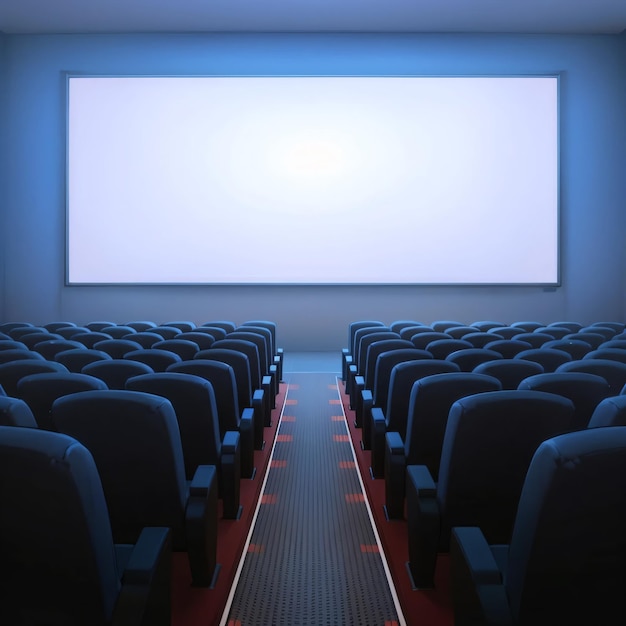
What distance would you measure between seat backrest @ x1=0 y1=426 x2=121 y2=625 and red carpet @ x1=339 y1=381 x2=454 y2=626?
1.04m

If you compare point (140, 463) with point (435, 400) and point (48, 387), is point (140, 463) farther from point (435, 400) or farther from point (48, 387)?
point (435, 400)

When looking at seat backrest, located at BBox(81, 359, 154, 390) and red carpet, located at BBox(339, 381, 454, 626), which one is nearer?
red carpet, located at BBox(339, 381, 454, 626)

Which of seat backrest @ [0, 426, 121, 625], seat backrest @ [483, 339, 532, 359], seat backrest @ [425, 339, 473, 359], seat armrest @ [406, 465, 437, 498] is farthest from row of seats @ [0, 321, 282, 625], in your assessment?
seat backrest @ [483, 339, 532, 359]

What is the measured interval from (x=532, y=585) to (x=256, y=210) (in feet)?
28.4

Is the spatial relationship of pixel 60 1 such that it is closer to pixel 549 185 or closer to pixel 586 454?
pixel 549 185

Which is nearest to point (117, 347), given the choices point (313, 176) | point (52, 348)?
point (52, 348)

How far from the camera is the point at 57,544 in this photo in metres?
1.25

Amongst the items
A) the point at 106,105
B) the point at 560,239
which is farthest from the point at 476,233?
the point at 106,105

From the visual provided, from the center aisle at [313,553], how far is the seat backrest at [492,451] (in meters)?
0.42

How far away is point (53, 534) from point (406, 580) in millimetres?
1355

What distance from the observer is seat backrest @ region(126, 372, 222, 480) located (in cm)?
240

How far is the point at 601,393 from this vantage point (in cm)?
250

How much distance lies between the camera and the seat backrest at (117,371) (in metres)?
2.85

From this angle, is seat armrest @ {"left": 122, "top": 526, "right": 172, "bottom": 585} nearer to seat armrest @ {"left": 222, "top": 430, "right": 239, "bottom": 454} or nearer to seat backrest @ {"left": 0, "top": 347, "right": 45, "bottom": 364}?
A: seat armrest @ {"left": 222, "top": 430, "right": 239, "bottom": 454}
